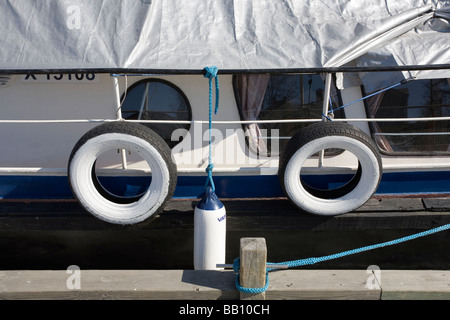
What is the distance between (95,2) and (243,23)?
125 centimetres

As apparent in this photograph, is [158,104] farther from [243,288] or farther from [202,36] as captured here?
[243,288]

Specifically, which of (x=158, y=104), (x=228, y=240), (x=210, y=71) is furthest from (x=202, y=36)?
(x=228, y=240)

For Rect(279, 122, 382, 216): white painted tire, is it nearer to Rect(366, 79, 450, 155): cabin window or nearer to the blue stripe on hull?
the blue stripe on hull

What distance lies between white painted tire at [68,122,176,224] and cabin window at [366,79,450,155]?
1.88 meters

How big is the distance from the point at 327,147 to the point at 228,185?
87 centimetres

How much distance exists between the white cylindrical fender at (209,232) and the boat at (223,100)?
0.31 m

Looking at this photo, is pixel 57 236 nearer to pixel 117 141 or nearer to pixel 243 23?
pixel 117 141

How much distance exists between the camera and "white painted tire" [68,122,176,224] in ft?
10.2

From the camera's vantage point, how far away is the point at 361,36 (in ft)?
11.3

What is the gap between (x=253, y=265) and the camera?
8.41 feet

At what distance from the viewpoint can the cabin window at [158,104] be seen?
3.68 metres

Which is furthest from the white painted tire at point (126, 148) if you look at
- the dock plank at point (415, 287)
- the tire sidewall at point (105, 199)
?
the dock plank at point (415, 287)

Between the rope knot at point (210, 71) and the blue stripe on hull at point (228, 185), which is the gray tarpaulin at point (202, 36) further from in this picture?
the blue stripe on hull at point (228, 185)

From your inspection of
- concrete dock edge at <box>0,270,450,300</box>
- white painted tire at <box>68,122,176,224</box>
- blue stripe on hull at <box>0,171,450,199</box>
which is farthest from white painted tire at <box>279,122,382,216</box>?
white painted tire at <box>68,122,176,224</box>
